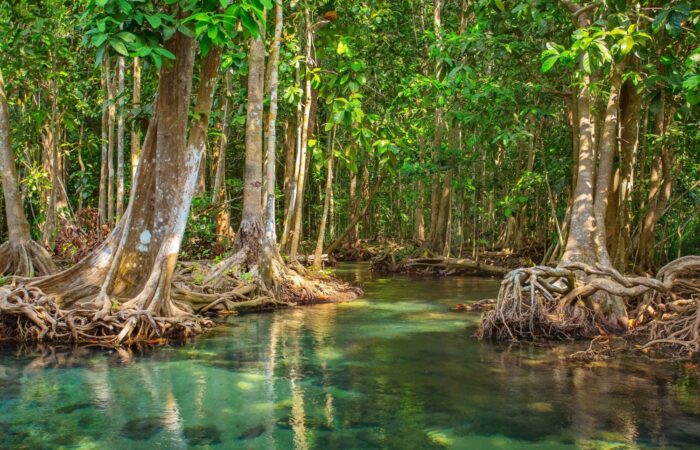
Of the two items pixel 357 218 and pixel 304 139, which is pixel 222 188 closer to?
pixel 304 139

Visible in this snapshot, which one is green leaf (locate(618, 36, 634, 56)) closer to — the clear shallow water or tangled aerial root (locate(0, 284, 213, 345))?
the clear shallow water

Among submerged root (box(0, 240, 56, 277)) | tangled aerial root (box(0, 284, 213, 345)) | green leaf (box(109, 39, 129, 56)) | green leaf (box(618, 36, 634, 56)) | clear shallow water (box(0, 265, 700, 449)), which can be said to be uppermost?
green leaf (box(618, 36, 634, 56))

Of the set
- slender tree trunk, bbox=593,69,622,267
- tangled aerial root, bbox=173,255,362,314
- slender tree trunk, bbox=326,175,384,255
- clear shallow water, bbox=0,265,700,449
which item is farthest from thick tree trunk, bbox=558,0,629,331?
slender tree trunk, bbox=326,175,384,255

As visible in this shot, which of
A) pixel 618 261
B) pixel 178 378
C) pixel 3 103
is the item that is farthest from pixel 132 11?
pixel 618 261

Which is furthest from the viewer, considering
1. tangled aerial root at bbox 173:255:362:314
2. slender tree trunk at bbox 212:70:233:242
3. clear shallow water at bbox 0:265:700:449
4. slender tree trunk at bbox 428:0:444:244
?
slender tree trunk at bbox 428:0:444:244

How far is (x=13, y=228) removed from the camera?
33.3 feet

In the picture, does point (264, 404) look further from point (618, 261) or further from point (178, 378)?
point (618, 261)

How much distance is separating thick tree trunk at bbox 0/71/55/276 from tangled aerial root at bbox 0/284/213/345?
2030mm

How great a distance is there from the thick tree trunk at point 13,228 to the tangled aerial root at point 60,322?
6.66ft

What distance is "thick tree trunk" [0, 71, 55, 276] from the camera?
1007cm

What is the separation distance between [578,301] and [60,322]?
6643 mm

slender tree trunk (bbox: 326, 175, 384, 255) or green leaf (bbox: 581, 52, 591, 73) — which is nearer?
green leaf (bbox: 581, 52, 591, 73)

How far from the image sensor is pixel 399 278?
1798 cm

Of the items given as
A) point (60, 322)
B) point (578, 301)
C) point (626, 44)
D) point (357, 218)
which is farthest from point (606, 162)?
point (357, 218)
